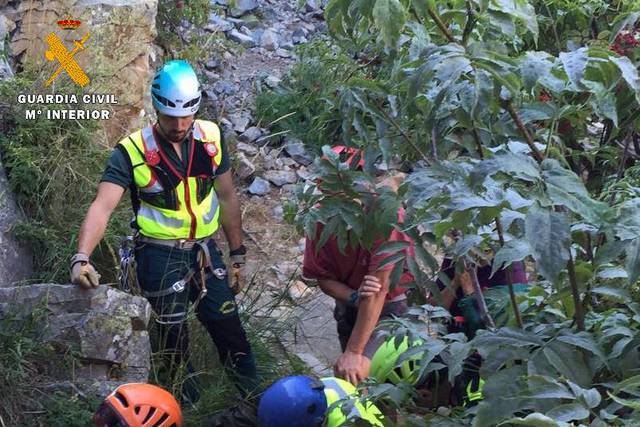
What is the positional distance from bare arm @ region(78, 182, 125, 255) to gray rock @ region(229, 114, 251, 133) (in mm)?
4089

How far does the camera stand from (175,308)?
510 cm

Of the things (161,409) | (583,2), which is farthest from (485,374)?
(583,2)

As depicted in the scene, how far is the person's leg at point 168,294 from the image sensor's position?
506 cm

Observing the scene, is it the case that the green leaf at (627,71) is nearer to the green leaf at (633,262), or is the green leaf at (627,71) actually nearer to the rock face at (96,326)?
the green leaf at (633,262)

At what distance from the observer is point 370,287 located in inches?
169

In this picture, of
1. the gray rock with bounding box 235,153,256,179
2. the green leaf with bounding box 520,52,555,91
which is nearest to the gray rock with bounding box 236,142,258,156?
the gray rock with bounding box 235,153,256,179

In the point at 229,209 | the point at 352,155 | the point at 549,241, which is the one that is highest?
the point at 549,241

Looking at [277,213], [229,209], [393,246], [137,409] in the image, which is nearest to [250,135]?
[277,213]

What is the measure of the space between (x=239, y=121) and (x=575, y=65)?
7106mm

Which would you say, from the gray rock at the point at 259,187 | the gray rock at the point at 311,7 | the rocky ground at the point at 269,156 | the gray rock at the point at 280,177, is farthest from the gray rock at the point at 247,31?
the gray rock at the point at 259,187

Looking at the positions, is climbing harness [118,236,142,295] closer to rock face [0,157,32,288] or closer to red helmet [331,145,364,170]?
rock face [0,157,32,288]

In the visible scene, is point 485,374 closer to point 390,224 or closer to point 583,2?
point 390,224

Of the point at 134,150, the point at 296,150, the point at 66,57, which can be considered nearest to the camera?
the point at 134,150

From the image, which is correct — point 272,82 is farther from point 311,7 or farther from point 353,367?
point 353,367
